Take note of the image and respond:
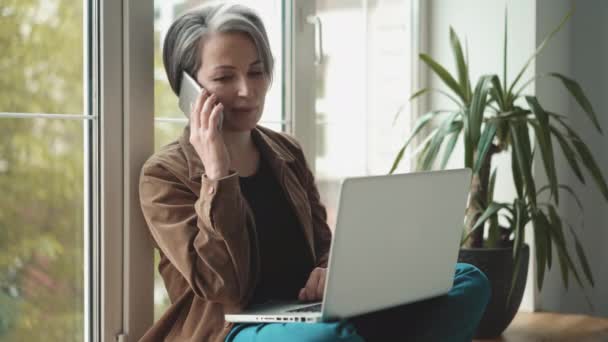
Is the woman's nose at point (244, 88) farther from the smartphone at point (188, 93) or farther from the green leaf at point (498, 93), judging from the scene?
the green leaf at point (498, 93)

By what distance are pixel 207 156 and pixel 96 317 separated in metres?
0.52

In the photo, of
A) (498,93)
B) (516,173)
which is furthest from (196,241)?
(498,93)

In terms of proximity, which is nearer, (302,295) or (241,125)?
(302,295)

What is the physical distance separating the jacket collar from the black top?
0.15ft

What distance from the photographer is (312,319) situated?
5.01 feet

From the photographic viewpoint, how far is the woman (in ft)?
5.61

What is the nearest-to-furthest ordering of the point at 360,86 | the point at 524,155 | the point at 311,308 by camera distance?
the point at 311,308 < the point at 524,155 < the point at 360,86

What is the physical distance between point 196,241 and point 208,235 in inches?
1.4

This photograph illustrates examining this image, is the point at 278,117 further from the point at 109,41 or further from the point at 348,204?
the point at 348,204

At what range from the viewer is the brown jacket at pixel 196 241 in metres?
1.70

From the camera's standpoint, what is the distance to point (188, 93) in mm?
1917

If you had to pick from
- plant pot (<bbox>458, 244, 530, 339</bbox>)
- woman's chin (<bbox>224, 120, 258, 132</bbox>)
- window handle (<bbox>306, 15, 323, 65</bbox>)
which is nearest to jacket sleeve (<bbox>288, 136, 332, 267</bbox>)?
woman's chin (<bbox>224, 120, 258, 132</bbox>)

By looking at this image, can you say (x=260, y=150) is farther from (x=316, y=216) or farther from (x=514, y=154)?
(x=514, y=154)

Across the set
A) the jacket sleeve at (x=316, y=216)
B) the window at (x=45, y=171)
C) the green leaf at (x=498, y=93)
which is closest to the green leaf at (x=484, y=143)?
the green leaf at (x=498, y=93)
